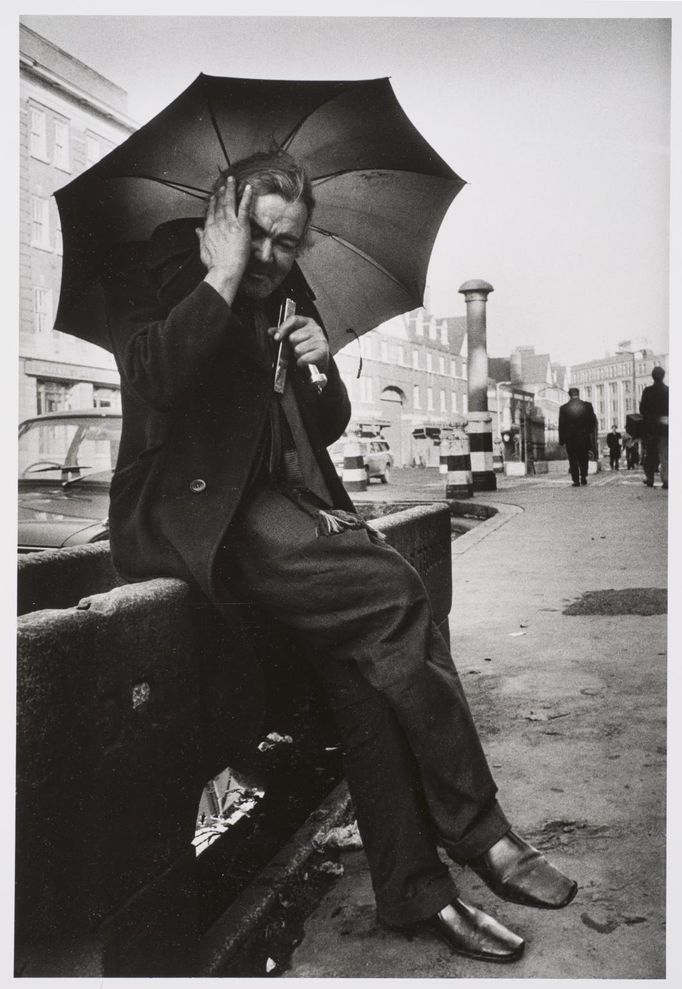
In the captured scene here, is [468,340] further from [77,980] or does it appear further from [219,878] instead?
[77,980]

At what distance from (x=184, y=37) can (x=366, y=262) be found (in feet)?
2.49

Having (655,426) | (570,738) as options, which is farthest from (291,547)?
(570,738)

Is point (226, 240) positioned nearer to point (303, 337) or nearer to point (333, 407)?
point (303, 337)

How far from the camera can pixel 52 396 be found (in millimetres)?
2148

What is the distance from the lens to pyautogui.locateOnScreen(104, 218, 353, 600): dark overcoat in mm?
1549

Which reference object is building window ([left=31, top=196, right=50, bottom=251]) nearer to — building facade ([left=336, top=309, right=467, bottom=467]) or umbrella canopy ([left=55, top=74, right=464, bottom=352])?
umbrella canopy ([left=55, top=74, right=464, bottom=352])

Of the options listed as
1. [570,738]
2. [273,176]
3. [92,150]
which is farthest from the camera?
[570,738]

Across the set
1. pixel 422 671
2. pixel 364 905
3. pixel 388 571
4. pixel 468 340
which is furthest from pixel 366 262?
pixel 364 905

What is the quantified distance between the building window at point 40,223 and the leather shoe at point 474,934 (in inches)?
68.2

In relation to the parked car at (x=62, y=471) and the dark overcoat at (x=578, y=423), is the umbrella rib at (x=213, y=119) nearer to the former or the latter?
the parked car at (x=62, y=471)

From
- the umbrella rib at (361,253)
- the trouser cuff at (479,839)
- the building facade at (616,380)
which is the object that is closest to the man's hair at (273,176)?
the umbrella rib at (361,253)

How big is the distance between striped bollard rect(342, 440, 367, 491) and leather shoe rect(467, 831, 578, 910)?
1165 millimetres

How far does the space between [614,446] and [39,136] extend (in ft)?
5.93

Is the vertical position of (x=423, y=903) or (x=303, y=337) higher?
(x=303, y=337)
